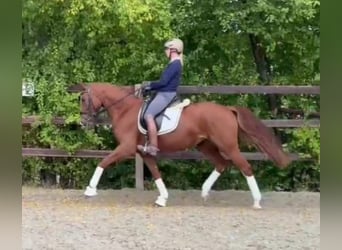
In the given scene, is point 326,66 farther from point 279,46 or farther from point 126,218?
point 279,46

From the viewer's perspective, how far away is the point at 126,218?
4.90 m

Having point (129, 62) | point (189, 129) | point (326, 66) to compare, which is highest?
point (326, 66)

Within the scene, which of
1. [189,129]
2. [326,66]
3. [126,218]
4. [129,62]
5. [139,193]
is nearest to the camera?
[326,66]

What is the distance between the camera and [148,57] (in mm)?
6914

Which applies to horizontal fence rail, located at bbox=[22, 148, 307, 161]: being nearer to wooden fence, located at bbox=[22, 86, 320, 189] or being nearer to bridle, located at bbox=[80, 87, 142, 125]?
wooden fence, located at bbox=[22, 86, 320, 189]

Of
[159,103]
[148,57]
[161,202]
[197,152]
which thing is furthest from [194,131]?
[148,57]

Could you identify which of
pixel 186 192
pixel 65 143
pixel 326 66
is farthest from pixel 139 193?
pixel 326 66

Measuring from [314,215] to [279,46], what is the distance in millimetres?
2672

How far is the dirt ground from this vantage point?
389 cm

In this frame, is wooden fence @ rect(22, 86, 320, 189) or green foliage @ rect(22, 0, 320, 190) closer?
wooden fence @ rect(22, 86, 320, 189)

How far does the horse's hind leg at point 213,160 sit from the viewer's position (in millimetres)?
5875

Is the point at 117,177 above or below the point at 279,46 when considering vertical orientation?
below

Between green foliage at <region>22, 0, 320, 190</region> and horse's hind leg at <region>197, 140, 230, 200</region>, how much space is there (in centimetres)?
97

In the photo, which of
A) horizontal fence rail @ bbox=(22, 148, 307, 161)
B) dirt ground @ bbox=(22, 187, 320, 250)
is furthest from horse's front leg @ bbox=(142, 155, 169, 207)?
horizontal fence rail @ bbox=(22, 148, 307, 161)
